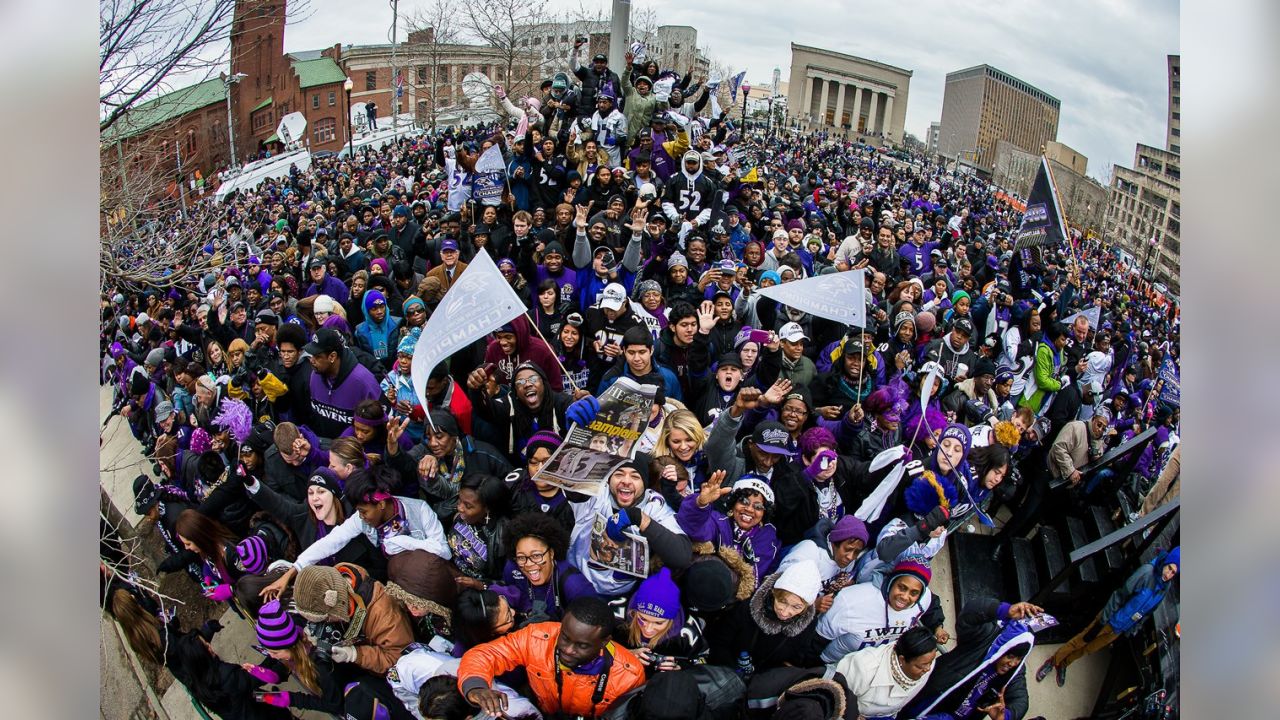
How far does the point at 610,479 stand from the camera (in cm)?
392

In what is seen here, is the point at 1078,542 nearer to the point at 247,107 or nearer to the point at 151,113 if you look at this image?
the point at 151,113

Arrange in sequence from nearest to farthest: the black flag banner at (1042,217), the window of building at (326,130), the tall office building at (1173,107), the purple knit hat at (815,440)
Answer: the tall office building at (1173,107) → the purple knit hat at (815,440) → the black flag banner at (1042,217) → the window of building at (326,130)

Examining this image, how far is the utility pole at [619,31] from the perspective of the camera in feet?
50.8

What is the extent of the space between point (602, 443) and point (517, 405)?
137 cm

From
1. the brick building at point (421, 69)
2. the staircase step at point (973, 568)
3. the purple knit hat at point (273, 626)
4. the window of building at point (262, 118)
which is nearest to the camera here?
the purple knit hat at point (273, 626)

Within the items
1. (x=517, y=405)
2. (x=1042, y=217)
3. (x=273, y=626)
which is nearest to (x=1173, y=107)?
(x=517, y=405)

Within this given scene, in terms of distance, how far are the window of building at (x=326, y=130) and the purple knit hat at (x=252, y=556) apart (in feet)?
88.1

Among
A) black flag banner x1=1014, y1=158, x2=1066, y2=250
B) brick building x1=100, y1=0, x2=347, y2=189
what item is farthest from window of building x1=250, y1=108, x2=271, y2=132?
black flag banner x1=1014, y1=158, x2=1066, y2=250

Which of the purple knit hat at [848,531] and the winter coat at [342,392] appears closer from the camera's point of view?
the purple knit hat at [848,531]

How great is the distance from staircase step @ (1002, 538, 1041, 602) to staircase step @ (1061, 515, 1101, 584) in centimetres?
29

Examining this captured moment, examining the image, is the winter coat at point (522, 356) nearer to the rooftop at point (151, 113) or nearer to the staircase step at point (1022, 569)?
the rooftop at point (151, 113)

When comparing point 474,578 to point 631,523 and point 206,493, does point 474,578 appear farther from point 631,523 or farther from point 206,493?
point 206,493

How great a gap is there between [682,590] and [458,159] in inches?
340

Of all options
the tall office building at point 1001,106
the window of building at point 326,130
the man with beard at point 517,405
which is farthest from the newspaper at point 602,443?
the window of building at point 326,130
